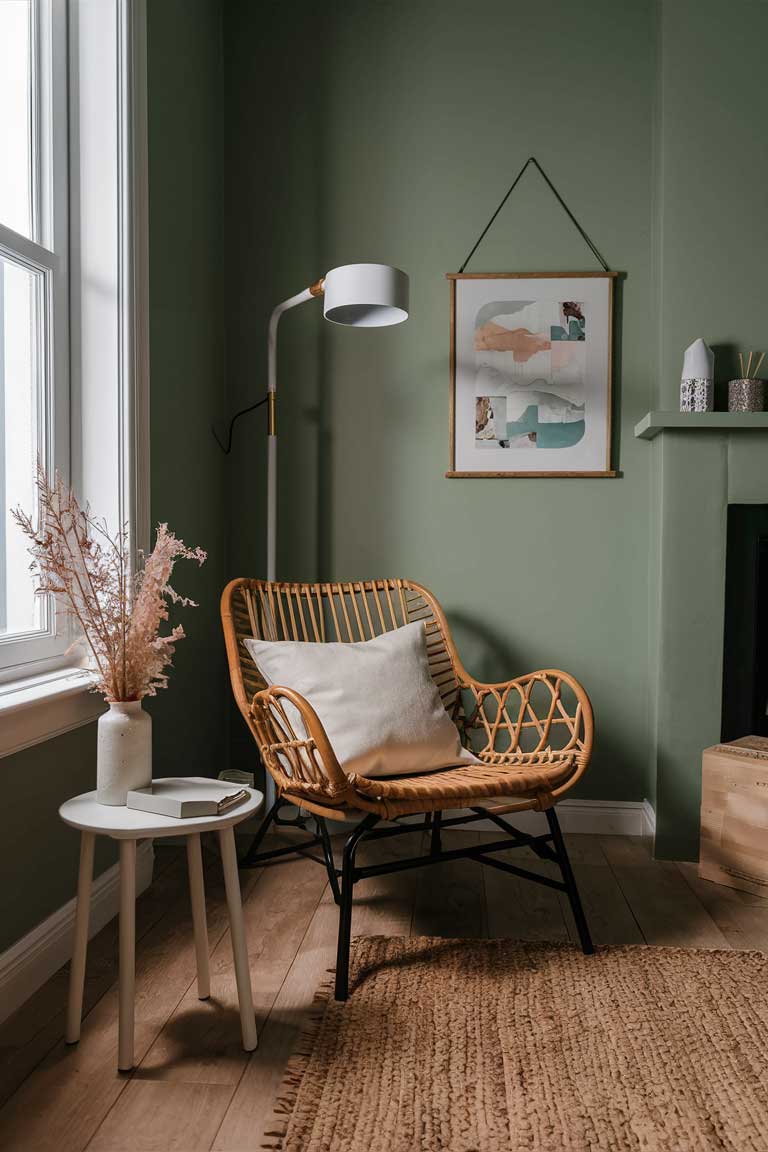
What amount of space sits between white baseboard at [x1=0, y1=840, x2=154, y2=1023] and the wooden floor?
0.03 metres

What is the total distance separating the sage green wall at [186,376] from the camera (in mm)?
2379

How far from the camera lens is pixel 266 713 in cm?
205

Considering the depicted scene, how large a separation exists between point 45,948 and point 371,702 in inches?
36.0

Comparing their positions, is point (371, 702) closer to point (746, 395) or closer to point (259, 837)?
point (259, 837)

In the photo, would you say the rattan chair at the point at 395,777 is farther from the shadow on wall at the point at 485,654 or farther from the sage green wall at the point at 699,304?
the sage green wall at the point at 699,304

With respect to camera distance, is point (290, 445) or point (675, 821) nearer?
point (675, 821)

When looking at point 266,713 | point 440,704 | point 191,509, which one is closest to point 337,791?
point 266,713

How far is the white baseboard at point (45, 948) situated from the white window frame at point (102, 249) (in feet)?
1.81

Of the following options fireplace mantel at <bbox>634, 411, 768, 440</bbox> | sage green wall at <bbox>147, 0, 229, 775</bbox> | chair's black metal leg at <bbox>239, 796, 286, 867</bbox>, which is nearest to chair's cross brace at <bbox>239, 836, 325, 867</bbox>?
chair's black metal leg at <bbox>239, 796, 286, 867</bbox>

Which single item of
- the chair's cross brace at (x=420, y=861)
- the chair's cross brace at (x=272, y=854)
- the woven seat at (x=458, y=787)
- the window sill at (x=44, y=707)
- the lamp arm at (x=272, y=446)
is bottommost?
the chair's cross brace at (x=272, y=854)

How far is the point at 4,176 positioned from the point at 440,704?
1.64 meters

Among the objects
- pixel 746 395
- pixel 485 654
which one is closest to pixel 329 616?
pixel 485 654

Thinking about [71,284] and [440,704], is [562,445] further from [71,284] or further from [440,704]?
[71,284]

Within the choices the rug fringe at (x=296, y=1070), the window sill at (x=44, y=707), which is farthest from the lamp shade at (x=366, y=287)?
Result: the rug fringe at (x=296, y=1070)
